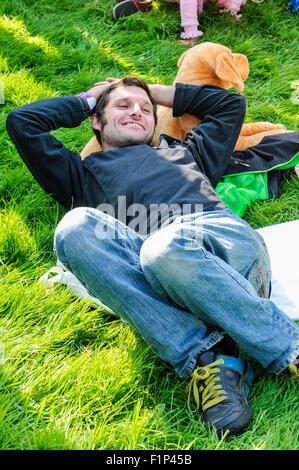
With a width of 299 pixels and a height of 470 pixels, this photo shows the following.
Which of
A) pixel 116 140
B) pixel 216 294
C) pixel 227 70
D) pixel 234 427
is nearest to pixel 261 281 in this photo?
pixel 216 294

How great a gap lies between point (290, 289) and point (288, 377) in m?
0.55

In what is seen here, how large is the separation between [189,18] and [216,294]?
3.18 m

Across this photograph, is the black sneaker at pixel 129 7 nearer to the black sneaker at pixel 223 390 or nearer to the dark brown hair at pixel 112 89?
the dark brown hair at pixel 112 89

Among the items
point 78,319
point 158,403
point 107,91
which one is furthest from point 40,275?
point 107,91

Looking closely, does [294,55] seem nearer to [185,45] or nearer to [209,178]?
[185,45]

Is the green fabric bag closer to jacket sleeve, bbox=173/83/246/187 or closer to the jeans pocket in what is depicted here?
jacket sleeve, bbox=173/83/246/187

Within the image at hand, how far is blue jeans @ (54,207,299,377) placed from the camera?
1.72 meters

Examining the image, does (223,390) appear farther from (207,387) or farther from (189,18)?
(189,18)

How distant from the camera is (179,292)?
5.72 ft

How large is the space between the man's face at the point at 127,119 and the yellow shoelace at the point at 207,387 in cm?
127

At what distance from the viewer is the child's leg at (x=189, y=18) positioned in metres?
4.15

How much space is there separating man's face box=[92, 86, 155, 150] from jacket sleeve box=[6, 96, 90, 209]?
0.20 meters

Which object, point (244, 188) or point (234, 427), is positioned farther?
point (244, 188)

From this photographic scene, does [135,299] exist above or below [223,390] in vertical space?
above
